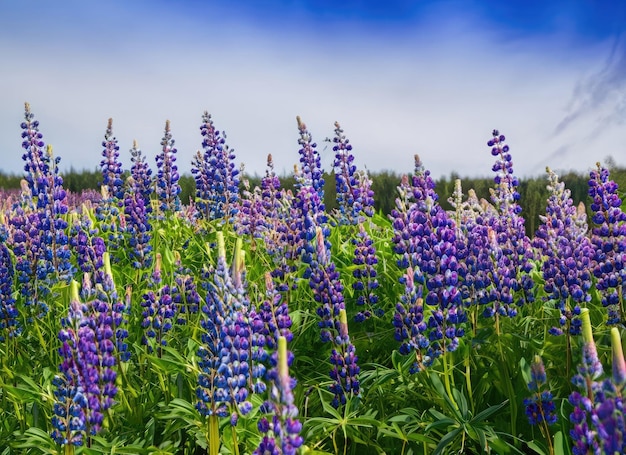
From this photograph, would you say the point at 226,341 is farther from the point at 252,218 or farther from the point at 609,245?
the point at 252,218

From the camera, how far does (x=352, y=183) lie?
809 centimetres

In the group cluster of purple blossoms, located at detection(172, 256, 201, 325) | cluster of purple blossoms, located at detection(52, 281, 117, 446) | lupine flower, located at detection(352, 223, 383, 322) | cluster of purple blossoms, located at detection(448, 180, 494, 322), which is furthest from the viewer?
cluster of purple blossoms, located at detection(172, 256, 201, 325)

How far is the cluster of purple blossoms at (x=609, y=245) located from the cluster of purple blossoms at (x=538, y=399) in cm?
126

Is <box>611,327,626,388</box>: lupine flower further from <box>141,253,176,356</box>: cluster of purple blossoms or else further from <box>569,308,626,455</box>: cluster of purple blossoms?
<box>141,253,176,356</box>: cluster of purple blossoms

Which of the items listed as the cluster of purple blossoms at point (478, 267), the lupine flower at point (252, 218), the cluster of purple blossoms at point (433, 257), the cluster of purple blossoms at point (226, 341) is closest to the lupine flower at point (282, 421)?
the cluster of purple blossoms at point (226, 341)

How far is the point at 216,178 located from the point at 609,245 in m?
4.92

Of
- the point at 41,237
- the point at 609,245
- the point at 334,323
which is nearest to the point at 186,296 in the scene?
the point at 41,237

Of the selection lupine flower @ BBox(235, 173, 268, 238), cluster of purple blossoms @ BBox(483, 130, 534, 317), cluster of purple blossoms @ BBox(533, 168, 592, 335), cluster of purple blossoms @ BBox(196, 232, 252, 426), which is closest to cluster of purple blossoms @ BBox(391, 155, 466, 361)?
cluster of purple blossoms @ BBox(483, 130, 534, 317)

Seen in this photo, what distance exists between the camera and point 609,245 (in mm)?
5168

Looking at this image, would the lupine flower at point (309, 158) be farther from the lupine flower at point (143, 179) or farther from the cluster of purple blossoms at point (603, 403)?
the cluster of purple blossoms at point (603, 403)

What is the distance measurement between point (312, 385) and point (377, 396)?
49 cm

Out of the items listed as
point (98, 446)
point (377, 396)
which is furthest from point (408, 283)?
point (98, 446)

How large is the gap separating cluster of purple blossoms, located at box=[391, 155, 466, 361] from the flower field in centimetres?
2

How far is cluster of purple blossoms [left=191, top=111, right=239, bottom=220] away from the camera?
8.60 m
